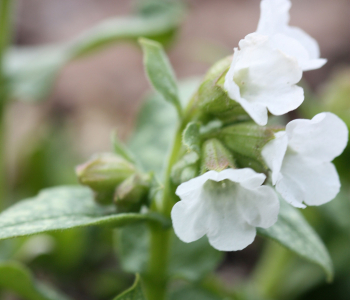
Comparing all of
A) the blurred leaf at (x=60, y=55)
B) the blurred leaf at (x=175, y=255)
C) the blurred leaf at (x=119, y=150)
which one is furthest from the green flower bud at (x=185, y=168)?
the blurred leaf at (x=60, y=55)

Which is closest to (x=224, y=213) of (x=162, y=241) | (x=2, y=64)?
(x=162, y=241)

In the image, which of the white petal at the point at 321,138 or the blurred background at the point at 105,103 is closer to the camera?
the white petal at the point at 321,138

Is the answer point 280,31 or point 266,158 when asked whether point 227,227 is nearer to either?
point 266,158

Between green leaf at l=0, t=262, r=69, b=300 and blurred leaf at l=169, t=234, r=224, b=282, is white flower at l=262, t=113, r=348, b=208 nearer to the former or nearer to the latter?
blurred leaf at l=169, t=234, r=224, b=282

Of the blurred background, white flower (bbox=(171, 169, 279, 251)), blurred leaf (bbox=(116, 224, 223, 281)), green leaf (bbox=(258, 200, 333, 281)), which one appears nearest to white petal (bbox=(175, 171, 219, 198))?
white flower (bbox=(171, 169, 279, 251))

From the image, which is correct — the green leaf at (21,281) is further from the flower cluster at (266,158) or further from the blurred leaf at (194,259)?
the flower cluster at (266,158)

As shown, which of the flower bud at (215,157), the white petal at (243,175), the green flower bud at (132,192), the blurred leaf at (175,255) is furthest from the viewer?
the blurred leaf at (175,255)
